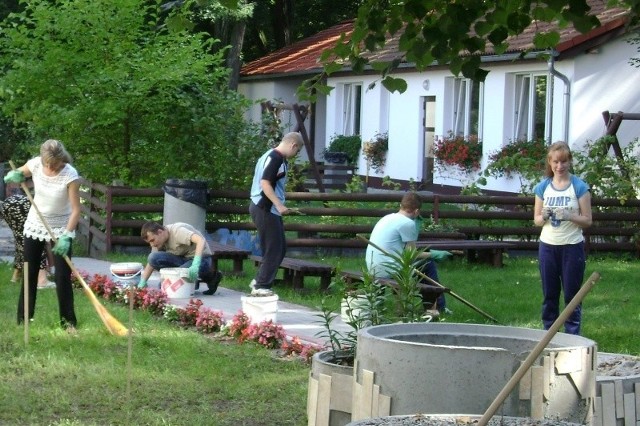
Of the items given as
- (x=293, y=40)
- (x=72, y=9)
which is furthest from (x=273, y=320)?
(x=293, y=40)

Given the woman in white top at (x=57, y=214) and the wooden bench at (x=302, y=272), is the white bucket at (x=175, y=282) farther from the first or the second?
the woman in white top at (x=57, y=214)

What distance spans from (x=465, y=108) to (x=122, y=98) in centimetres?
1069

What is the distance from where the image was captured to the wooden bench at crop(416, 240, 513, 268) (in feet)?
51.9

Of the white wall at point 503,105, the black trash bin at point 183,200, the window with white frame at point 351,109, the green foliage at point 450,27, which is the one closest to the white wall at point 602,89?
the white wall at point 503,105

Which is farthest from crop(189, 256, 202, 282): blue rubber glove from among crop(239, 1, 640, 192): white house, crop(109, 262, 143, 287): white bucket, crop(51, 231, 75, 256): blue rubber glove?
crop(239, 1, 640, 192): white house

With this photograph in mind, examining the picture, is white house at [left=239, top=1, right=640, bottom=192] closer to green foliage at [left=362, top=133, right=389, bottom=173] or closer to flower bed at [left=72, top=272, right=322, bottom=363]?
green foliage at [left=362, top=133, right=389, bottom=173]

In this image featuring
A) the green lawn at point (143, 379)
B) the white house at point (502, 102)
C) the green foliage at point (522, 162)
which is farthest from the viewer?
the white house at point (502, 102)

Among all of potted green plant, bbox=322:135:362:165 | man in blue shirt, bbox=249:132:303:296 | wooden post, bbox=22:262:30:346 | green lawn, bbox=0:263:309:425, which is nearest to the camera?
green lawn, bbox=0:263:309:425

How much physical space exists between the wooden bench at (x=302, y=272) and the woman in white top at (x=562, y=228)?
3813mm

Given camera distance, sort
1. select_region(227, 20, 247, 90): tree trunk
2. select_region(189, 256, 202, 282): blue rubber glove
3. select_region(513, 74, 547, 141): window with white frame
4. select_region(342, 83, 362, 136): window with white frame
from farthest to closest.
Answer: select_region(227, 20, 247, 90): tree trunk → select_region(342, 83, 362, 136): window with white frame → select_region(513, 74, 547, 141): window with white frame → select_region(189, 256, 202, 282): blue rubber glove

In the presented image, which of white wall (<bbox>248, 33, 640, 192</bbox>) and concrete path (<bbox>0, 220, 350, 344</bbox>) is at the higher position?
white wall (<bbox>248, 33, 640, 192</bbox>)

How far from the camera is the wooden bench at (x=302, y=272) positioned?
13.6 metres

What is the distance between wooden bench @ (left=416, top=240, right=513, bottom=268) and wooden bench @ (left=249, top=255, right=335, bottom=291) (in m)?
1.99

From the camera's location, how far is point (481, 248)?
1648 cm
